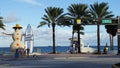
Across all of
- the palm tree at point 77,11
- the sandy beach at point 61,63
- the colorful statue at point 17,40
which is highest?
the palm tree at point 77,11

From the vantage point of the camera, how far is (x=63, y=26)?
76.1m

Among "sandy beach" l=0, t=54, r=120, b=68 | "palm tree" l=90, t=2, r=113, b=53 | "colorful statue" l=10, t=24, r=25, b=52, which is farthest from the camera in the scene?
"palm tree" l=90, t=2, r=113, b=53

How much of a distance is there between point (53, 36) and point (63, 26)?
3.67m

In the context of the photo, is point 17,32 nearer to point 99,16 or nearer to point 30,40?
point 30,40

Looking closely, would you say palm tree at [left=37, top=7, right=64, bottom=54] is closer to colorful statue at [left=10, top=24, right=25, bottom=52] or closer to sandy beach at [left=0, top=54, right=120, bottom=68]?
colorful statue at [left=10, top=24, right=25, bottom=52]

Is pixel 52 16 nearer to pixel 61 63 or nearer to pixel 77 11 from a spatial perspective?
pixel 77 11

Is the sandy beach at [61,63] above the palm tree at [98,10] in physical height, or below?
below

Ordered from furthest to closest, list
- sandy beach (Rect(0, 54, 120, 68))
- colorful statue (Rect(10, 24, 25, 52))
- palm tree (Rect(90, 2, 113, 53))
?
palm tree (Rect(90, 2, 113, 53))
colorful statue (Rect(10, 24, 25, 52))
sandy beach (Rect(0, 54, 120, 68))

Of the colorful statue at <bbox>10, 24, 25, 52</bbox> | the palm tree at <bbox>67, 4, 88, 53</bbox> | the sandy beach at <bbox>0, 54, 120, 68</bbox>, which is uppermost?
the palm tree at <bbox>67, 4, 88, 53</bbox>

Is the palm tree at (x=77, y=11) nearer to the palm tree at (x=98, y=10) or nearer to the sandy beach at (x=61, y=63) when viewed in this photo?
the palm tree at (x=98, y=10)

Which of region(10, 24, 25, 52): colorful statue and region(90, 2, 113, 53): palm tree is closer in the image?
region(10, 24, 25, 52): colorful statue

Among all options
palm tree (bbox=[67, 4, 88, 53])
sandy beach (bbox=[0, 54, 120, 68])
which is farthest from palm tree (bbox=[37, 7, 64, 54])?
sandy beach (bbox=[0, 54, 120, 68])

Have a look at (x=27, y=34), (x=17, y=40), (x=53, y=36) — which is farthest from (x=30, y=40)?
(x=53, y=36)

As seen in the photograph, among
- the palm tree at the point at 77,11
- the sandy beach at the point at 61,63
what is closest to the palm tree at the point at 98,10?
the palm tree at the point at 77,11
